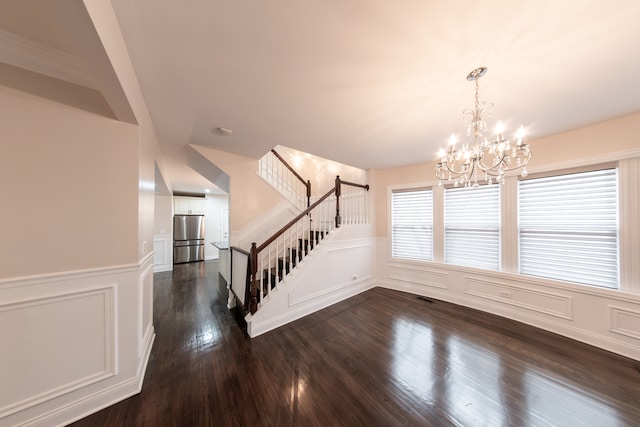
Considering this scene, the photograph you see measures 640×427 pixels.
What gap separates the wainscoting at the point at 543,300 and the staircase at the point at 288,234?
5.79 feet

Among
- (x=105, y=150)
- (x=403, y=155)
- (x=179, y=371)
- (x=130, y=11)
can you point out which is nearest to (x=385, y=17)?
(x=130, y=11)

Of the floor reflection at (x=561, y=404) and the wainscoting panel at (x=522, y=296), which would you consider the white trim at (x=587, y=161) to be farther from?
the floor reflection at (x=561, y=404)

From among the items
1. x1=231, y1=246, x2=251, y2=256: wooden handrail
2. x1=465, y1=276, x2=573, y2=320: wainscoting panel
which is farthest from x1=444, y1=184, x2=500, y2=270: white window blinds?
x1=231, y1=246, x2=251, y2=256: wooden handrail

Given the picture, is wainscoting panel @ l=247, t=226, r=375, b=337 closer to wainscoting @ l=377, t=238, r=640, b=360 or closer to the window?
the window

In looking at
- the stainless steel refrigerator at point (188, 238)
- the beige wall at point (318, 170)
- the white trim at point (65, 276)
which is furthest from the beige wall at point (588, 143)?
the stainless steel refrigerator at point (188, 238)

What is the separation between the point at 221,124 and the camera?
7.90ft

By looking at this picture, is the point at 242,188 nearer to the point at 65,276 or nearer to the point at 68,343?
the point at 65,276

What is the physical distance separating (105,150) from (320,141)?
7.27 ft

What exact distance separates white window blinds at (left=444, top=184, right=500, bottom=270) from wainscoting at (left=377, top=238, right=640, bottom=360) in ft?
0.68

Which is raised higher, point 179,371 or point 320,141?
point 320,141

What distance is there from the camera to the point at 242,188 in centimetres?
349

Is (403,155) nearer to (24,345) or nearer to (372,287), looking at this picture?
(372,287)

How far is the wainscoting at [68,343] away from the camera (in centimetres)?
131

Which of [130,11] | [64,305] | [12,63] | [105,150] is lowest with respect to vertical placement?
[64,305]
